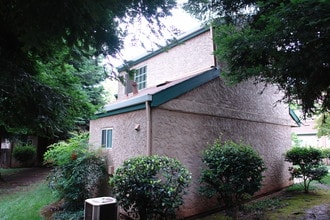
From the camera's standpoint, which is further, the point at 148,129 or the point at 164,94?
the point at 164,94

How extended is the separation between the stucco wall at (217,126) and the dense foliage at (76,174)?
8.70 ft

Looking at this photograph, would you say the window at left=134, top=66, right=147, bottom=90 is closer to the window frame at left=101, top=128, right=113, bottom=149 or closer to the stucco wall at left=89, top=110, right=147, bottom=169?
the stucco wall at left=89, top=110, right=147, bottom=169

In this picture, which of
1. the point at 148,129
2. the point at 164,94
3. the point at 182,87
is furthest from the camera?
the point at 182,87

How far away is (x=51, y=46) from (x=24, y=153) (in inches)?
734

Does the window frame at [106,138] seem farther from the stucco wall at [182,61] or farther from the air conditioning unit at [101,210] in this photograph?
the stucco wall at [182,61]

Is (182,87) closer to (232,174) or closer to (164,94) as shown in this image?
(164,94)

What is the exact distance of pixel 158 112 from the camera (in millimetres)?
6582

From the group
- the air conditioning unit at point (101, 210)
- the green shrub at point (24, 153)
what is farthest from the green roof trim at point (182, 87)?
the green shrub at point (24, 153)

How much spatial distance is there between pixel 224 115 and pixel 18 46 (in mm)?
6554

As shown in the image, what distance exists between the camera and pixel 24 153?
1886 cm

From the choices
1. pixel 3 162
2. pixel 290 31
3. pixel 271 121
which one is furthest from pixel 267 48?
pixel 3 162

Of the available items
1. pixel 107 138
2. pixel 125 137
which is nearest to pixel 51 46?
pixel 125 137

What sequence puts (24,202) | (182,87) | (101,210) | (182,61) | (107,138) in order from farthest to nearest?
1. (182,61)
2. (24,202)
3. (107,138)
4. (182,87)
5. (101,210)

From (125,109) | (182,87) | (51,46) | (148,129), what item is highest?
(182,87)
